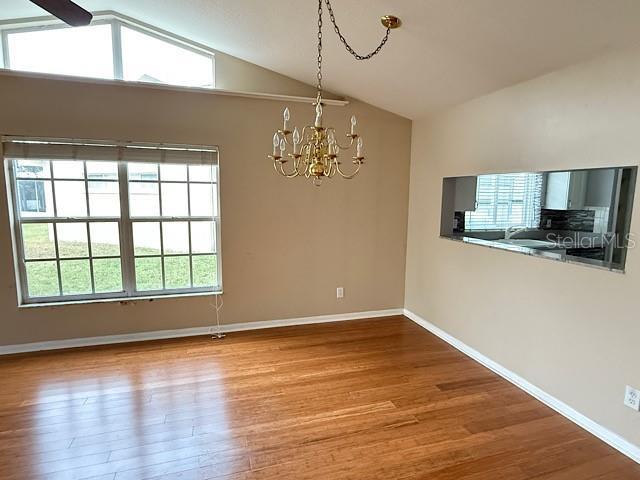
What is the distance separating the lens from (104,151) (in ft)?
11.0

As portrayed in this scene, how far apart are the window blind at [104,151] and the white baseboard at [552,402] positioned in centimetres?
306

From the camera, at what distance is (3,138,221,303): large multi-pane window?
10.9 feet

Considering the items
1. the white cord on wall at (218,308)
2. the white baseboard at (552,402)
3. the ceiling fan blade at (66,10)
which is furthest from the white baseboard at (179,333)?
the ceiling fan blade at (66,10)

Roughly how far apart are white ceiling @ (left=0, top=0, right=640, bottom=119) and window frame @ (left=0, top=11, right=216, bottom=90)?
79 millimetres

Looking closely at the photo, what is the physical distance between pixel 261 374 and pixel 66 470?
1.38 m

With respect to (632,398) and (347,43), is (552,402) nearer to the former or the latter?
(632,398)

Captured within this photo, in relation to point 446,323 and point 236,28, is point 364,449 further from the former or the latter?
point 236,28

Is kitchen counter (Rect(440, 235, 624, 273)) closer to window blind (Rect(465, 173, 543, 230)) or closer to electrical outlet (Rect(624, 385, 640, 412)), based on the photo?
window blind (Rect(465, 173, 543, 230))

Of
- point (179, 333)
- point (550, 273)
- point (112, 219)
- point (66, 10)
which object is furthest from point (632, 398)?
point (112, 219)

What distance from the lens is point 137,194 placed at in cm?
358

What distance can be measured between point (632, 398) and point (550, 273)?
2.82 feet

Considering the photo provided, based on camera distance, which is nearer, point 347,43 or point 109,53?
point 347,43

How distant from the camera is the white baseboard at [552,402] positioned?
2162 mm

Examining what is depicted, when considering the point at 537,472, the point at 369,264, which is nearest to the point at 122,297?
the point at 369,264
